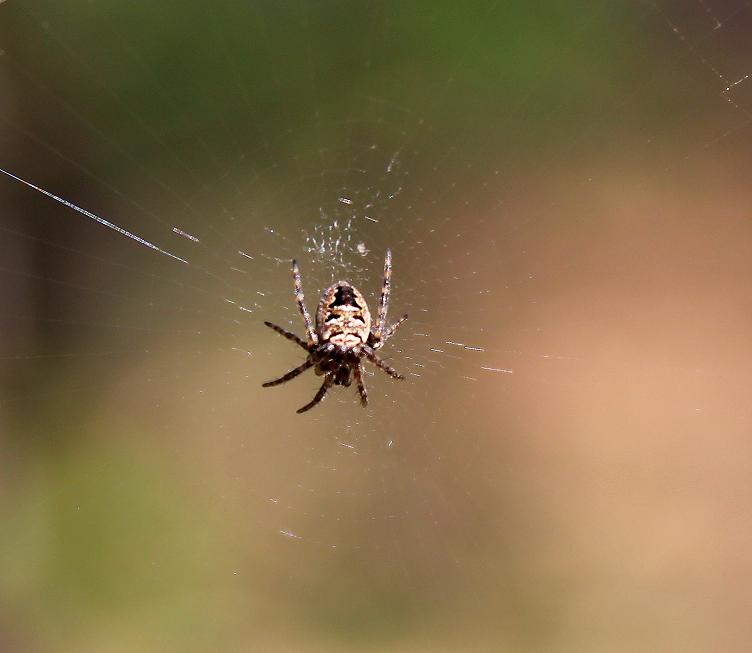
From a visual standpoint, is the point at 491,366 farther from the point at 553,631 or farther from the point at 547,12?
the point at 547,12

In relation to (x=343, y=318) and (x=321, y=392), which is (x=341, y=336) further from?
(x=321, y=392)

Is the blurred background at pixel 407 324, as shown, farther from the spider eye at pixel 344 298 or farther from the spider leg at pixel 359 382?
the spider eye at pixel 344 298

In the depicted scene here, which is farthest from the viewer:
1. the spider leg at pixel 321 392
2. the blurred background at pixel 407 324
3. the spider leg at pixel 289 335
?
the blurred background at pixel 407 324

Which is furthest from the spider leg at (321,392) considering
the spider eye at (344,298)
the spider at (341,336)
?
the spider eye at (344,298)

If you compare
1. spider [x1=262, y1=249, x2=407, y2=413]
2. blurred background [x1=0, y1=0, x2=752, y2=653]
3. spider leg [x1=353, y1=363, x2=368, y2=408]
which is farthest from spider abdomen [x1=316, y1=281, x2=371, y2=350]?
blurred background [x1=0, y1=0, x2=752, y2=653]

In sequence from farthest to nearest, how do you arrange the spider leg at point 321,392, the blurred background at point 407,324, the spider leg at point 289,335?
1. the blurred background at point 407,324
2. the spider leg at point 321,392
3. the spider leg at point 289,335

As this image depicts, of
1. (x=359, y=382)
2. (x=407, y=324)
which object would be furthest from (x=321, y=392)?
(x=407, y=324)

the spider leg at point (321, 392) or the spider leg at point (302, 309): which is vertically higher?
the spider leg at point (302, 309)
